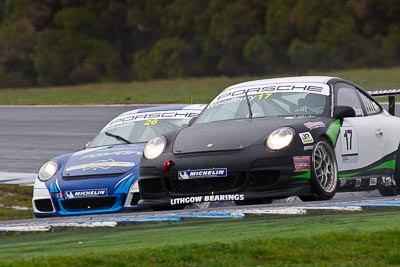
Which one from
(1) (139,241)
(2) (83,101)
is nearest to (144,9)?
(2) (83,101)

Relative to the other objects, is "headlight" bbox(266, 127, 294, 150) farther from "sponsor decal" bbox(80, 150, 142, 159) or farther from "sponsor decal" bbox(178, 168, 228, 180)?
"sponsor decal" bbox(80, 150, 142, 159)

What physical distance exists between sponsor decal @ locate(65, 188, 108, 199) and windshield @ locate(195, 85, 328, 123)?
3.56ft

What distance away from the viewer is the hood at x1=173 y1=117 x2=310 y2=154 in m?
9.63

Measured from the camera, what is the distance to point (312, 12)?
41.7 m

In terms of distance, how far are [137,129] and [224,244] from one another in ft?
20.3

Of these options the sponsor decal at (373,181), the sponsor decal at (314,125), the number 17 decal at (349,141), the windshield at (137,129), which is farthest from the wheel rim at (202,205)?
the windshield at (137,129)

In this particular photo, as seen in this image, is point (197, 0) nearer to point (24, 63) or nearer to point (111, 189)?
point (24, 63)

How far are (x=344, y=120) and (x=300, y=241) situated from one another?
404 centimetres

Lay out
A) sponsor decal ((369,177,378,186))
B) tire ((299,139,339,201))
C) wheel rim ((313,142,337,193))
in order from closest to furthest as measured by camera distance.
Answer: tire ((299,139,339,201)) < wheel rim ((313,142,337,193)) < sponsor decal ((369,177,378,186))

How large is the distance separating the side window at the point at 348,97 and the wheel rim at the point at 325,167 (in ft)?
2.88

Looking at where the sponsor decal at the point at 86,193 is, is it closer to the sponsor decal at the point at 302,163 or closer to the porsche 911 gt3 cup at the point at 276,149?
the porsche 911 gt3 cup at the point at 276,149

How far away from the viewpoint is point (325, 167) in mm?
9820

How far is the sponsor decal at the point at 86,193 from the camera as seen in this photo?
10758 millimetres

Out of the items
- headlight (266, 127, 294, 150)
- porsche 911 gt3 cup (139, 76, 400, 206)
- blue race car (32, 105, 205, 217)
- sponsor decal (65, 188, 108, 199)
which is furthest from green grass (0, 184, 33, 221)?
headlight (266, 127, 294, 150)
